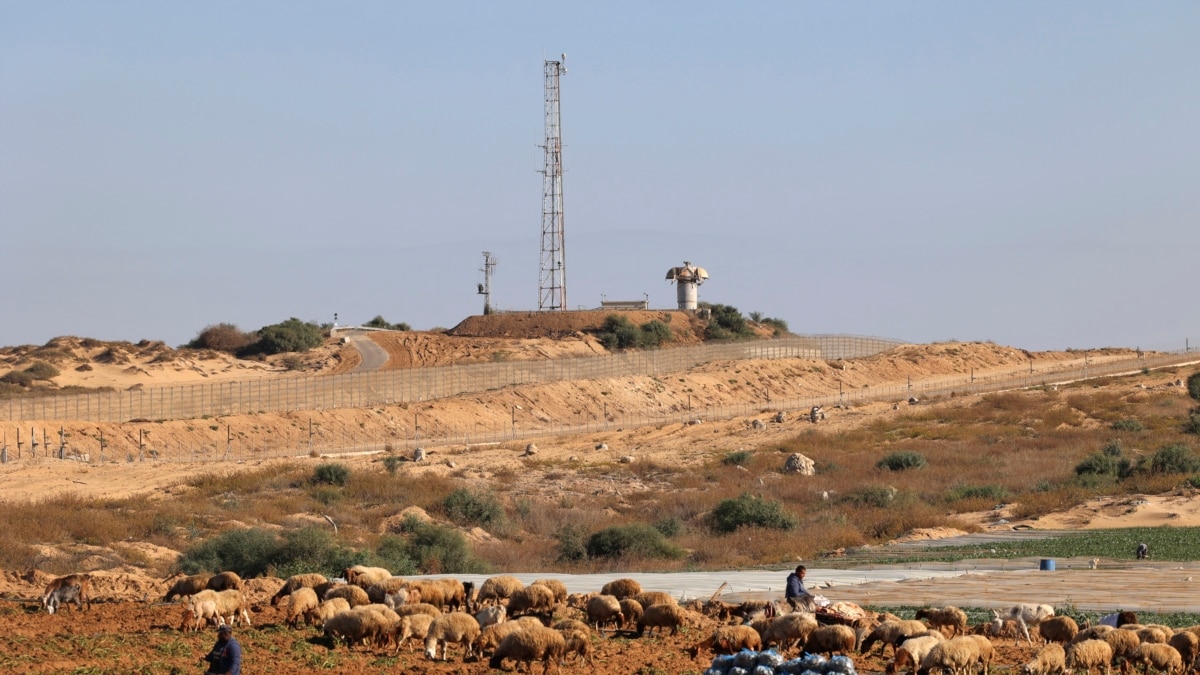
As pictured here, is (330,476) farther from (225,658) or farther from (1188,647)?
(1188,647)

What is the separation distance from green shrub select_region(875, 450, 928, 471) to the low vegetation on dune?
9cm

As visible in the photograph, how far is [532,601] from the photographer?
23.2 meters

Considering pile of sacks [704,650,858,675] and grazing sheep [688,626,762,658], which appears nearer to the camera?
pile of sacks [704,650,858,675]

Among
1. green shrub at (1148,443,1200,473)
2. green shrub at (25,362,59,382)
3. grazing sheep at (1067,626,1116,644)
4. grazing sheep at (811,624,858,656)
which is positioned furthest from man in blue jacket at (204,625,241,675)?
green shrub at (25,362,59,382)

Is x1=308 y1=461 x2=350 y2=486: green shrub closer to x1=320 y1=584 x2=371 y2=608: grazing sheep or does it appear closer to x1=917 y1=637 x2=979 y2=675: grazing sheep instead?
x1=320 y1=584 x2=371 y2=608: grazing sheep

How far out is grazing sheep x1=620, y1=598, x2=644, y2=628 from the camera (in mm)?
22859

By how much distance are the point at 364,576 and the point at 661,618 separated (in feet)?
20.1

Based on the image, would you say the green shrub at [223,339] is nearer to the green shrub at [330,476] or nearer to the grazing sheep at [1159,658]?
the green shrub at [330,476]

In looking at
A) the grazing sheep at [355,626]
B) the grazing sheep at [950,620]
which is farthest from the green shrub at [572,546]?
the grazing sheep at [355,626]

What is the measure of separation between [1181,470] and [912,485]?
9562mm

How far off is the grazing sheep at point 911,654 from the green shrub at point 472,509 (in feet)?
87.7

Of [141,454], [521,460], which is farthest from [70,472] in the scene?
[521,460]

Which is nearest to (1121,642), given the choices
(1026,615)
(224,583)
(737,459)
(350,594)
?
(1026,615)

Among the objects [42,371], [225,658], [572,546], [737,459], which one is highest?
[42,371]
